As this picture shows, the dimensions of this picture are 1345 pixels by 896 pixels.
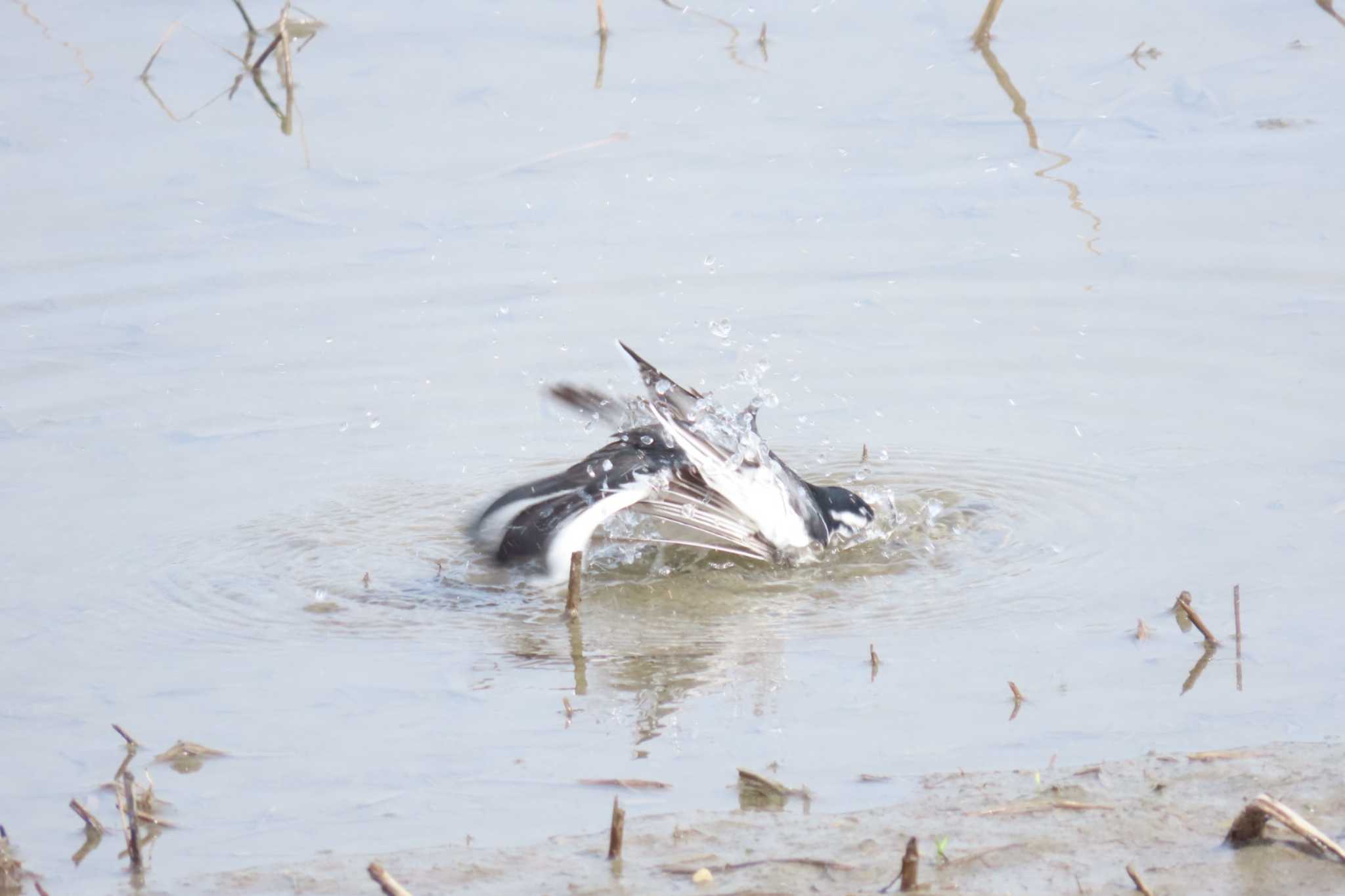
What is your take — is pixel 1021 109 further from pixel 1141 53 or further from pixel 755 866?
pixel 755 866

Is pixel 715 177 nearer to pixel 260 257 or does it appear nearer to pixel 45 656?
pixel 260 257

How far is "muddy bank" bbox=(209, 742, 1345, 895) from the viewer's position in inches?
142

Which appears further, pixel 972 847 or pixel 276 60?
pixel 276 60

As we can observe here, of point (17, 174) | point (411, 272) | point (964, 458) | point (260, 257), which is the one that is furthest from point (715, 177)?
point (17, 174)

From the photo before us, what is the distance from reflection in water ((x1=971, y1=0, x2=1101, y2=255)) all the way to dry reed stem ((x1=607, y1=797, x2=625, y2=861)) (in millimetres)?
5306

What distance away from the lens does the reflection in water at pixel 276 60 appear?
32.9 feet

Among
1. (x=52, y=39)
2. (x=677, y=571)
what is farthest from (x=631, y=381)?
(x=52, y=39)

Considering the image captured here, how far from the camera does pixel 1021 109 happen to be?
9922 mm

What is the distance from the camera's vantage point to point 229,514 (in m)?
6.29

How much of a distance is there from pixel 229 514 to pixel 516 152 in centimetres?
371

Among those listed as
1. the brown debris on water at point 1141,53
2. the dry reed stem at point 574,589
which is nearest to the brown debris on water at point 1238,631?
the dry reed stem at point 574,589

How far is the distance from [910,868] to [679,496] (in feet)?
8.04

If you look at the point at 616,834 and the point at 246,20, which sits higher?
the point at 616,834

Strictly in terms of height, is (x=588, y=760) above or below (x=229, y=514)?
above
